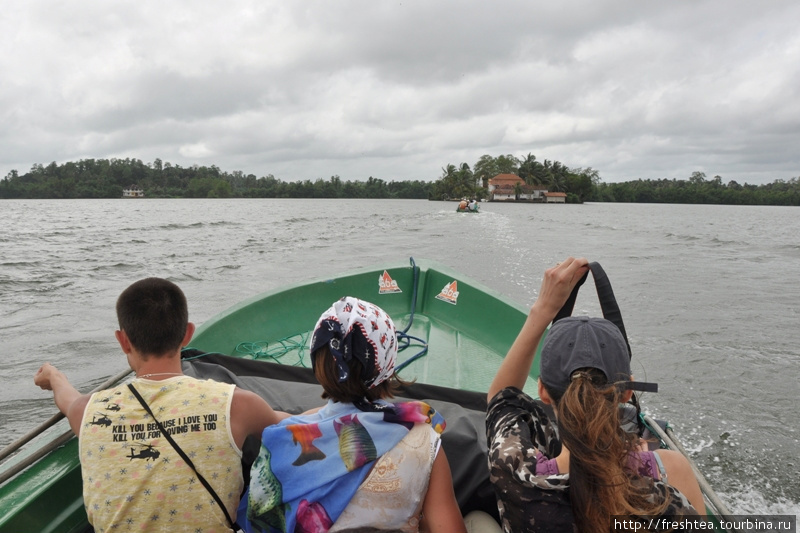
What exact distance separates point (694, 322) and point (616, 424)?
341 inches

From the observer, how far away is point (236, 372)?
263cm

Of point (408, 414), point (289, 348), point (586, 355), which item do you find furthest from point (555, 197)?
point (408, 414)

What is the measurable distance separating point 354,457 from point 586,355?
0.59 m

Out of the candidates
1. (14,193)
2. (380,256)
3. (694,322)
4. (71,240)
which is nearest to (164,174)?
(14,193)

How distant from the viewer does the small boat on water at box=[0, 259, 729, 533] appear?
5.70ft

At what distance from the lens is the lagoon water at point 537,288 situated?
480 cm

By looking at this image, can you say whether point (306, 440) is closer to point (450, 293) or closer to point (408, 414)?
point (408, 414)

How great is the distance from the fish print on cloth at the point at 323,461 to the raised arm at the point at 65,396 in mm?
621

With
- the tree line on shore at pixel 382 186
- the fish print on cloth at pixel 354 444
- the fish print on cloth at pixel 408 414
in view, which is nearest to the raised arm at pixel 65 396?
the fish print on cloth at pixel 354 444

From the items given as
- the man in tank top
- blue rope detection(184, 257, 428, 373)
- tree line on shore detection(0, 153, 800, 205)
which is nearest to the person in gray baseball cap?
the man in tank top

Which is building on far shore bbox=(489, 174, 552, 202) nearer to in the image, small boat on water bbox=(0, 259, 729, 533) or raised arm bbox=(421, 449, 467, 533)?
small boat on water bbox=(0, 259, 729, 533)

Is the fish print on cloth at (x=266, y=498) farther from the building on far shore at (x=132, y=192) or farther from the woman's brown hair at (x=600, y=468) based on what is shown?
the building on far shore at (x=132, y=192)

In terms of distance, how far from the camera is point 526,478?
3.83 feet

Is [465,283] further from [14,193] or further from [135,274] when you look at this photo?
[14,193]
